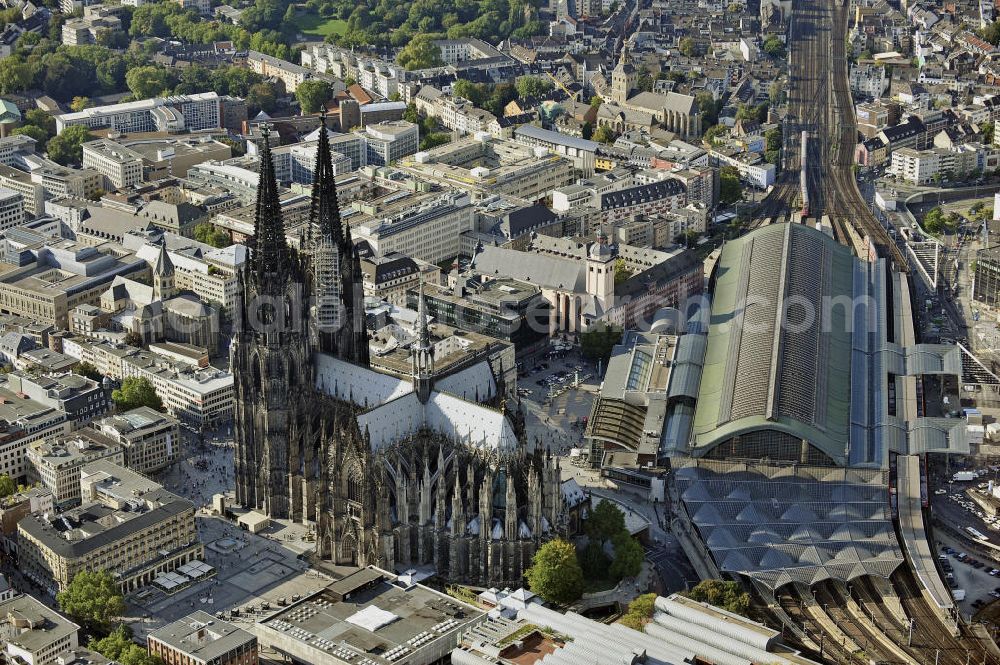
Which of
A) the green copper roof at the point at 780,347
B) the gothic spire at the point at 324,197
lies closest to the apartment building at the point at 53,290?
the gothic spire at the point at 324,197

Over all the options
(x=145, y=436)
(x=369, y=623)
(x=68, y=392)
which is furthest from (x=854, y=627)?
(x=68, y=392)

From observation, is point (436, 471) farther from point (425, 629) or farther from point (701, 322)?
point (701, 322)

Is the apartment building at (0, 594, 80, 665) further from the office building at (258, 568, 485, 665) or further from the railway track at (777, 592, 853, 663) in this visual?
the railway track at (777, 592, 853, 663)

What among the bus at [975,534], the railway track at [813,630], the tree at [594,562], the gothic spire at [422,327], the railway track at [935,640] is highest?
the gothic spire at [422,327]

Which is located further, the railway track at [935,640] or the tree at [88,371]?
the tree at [88,371]

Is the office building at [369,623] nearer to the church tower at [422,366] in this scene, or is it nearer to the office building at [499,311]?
the church tower at [422,366]

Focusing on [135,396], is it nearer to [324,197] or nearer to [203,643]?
[324,197]

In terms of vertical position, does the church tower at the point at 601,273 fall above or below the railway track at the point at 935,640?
above
